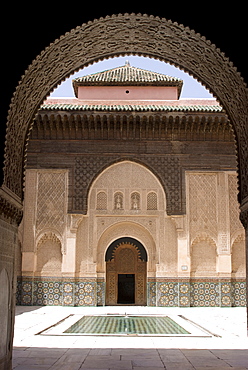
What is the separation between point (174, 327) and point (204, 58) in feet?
16.4

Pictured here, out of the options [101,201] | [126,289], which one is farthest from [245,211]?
[126,289]

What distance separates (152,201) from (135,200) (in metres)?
0.46

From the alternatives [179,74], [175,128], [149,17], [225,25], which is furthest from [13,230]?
[179,74]

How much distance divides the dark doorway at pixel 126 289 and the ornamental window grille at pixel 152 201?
1.91 meters

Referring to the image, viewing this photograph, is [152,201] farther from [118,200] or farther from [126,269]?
[126,269]

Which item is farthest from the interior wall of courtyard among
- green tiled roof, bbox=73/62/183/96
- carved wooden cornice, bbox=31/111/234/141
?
green tiled roof, bbox=73/62/183/96

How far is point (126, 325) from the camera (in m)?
7.66

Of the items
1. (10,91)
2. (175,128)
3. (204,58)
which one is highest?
(175,128)

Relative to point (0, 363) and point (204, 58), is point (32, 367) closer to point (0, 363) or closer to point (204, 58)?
point (0, 363)

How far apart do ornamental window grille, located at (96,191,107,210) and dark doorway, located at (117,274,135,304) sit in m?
1.92

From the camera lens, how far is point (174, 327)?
749 centimetres

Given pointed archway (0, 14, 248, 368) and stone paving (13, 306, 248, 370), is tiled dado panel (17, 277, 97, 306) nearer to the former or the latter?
stone paving (13, 306, 248, 370)

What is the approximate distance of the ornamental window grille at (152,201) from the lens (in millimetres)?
11859

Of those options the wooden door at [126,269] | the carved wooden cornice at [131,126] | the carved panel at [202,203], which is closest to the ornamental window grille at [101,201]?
the wooden door at [126,269]
